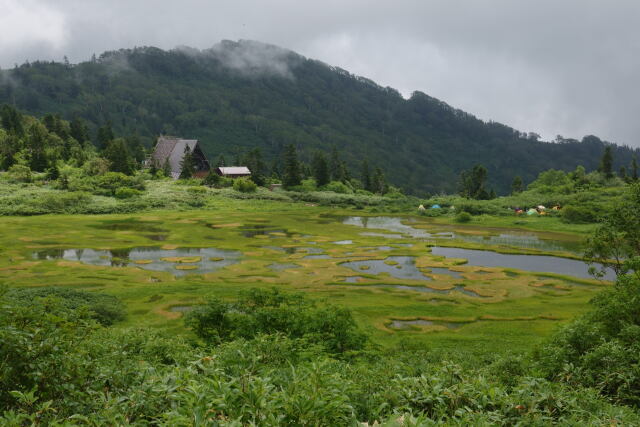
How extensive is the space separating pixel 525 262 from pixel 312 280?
2712cm

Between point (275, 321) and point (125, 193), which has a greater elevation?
point (125, 193)

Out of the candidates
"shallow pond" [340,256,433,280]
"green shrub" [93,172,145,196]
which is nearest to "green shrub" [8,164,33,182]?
"green shrub" [93,172,145,196]

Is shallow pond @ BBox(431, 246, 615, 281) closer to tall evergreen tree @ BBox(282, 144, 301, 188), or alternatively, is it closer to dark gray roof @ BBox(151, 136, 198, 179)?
tall evergreen tree @ BBox(282, 144, 301, 188)

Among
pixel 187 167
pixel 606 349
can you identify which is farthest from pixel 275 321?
pixel 187 167

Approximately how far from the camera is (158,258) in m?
45.7

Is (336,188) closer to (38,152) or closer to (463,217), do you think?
(463,217)

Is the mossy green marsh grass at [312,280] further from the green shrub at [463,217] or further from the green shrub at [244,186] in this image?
the green shrub at [244,186]

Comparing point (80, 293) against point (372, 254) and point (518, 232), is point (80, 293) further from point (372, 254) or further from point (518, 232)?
point (518, 232)

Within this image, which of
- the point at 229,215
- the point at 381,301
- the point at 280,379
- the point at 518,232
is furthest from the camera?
the point at 229,215

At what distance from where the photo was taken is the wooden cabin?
424ft

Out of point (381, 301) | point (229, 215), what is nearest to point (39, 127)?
point (229, 215)

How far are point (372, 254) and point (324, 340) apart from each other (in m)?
34.5

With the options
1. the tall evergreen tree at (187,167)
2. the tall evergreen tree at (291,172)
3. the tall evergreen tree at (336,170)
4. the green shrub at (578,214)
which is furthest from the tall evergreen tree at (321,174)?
the green shrub at (578,214)

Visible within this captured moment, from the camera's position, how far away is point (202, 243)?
54.7 m
